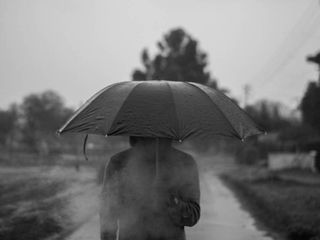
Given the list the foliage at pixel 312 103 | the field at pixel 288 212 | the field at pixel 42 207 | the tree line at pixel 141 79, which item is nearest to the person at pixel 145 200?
the field at pixel 42 207

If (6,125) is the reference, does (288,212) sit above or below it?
below

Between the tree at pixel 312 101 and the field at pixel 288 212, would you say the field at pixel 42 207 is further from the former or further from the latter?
the tree at pixel 312 101

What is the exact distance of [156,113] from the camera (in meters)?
3.28

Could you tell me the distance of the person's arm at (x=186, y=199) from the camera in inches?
118

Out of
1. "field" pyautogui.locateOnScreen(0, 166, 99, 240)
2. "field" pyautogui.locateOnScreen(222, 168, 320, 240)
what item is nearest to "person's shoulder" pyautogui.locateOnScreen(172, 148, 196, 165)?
"field" pyautogui.locateOnScreen(0, 166, 99, 240)

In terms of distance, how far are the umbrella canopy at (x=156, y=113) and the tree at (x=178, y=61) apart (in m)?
48.5

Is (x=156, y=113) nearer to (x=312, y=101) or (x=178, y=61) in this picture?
(x=312, y=101)

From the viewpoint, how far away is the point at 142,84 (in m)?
3.46

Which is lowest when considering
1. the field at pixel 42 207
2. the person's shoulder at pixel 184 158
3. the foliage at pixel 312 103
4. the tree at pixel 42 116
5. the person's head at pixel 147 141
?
the field at pixel 42 207

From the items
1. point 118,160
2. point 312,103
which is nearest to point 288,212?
point 118,160

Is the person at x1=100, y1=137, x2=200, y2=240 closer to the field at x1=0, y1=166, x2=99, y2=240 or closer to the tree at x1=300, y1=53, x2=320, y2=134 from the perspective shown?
the field at x1=0, y1=166, x2=99, y2=240

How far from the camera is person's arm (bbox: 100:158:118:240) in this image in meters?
3.06

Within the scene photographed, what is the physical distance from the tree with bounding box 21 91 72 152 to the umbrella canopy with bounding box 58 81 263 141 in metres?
40.6

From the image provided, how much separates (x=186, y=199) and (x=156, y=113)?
67 centimetres
